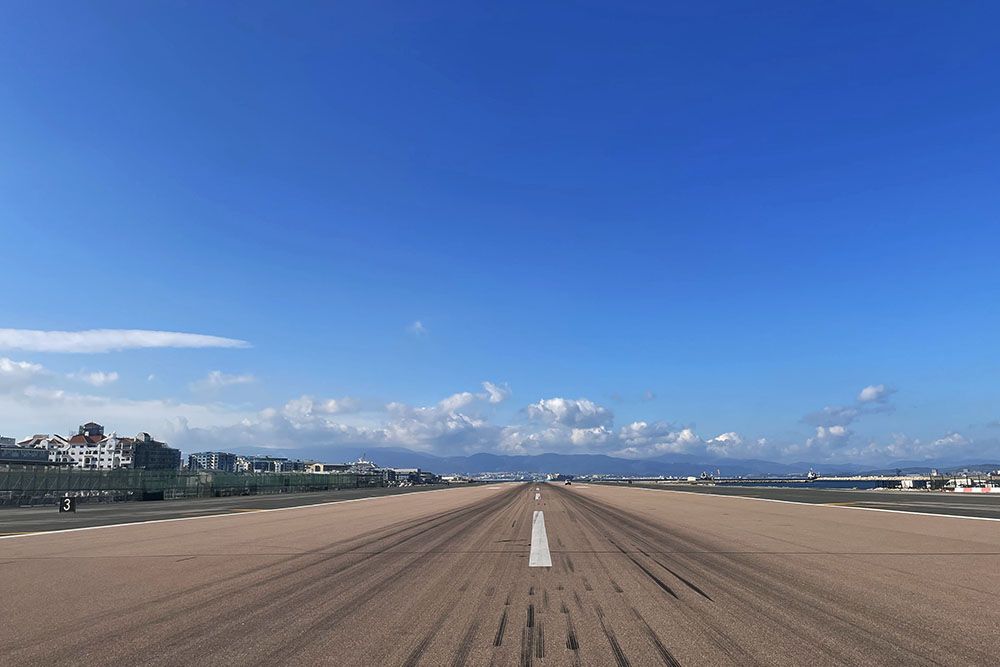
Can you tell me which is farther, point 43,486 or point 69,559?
point 43,486

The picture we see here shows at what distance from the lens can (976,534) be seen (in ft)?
60.9

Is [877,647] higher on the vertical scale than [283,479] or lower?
higher

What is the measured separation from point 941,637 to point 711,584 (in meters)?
3.82

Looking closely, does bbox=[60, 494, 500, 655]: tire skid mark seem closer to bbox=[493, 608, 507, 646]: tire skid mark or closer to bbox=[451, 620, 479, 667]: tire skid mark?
bbox=[451, 620, 479, 667]: tire skid mark

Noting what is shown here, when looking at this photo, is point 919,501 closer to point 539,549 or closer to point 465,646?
point 539,549

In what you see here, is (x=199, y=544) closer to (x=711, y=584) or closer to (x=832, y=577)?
(x=711, y=584)

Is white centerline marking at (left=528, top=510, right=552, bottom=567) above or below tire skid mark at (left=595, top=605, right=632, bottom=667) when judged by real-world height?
below

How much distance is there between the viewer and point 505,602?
9.31 m

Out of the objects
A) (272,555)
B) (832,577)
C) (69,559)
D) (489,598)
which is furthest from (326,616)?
(69,559)

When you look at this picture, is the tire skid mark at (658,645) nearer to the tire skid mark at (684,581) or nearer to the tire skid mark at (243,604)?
the tire skid mark at (684,581)

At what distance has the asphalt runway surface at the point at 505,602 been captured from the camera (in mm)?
6750

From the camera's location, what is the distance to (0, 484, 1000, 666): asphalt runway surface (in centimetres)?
675

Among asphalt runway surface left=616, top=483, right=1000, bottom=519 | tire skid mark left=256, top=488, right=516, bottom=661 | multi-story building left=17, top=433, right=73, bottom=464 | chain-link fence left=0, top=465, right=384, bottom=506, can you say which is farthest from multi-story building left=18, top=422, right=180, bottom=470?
tire skid mark left=256, top=488, right=516, bottom=661

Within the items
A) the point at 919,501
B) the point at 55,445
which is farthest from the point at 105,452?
the point at 919,501
